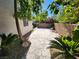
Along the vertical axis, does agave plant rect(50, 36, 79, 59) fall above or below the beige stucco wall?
below

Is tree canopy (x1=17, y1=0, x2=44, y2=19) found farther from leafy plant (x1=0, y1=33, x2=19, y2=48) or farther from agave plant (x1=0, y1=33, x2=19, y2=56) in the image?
agave plant (x1=0, y1=33, x2=19, y2=56)

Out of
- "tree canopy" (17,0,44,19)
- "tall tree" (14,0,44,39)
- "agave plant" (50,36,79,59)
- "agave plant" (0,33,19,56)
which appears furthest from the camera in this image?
"tree canopy" (17,0,44,19)

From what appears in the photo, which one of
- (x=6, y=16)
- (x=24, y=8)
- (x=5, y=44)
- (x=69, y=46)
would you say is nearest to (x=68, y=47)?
(x=69, y=46)

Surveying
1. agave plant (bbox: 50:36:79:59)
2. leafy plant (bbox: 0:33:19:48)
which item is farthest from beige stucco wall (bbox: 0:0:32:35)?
agave plant (bbox: 50:36:79:59)

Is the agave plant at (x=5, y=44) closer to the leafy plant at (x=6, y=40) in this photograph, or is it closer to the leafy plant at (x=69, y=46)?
the leafy plant at (x=6, y=40)

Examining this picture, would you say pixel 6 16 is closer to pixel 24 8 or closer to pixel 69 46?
pixel 24 8

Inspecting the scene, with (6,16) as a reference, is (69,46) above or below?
below

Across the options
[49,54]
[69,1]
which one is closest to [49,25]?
[49,54]

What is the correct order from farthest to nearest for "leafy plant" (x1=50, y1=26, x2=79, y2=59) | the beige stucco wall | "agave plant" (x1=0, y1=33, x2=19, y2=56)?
the beige stucco wall
"agave plant" (x1=0, y1=33, x2=19, y2=56)
"leafy plant" (x1=50, y1=26, x2=79, y2=59)

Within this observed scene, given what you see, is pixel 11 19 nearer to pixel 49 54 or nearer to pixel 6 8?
pixel 6 8

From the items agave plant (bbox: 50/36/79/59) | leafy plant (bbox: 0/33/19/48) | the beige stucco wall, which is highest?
the beige stucco wall

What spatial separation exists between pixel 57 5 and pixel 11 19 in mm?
9341

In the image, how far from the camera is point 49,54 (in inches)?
429

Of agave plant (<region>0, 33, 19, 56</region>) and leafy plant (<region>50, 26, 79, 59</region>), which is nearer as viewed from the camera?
leafy plant (<region>50, 26, 79, 59</region>)
